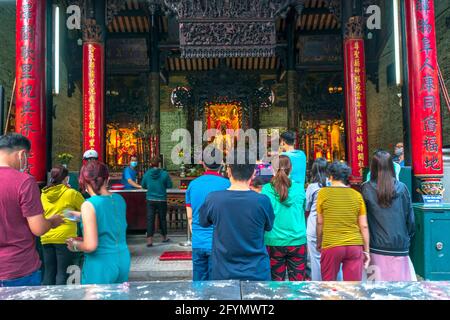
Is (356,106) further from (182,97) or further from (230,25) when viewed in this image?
(182,97)

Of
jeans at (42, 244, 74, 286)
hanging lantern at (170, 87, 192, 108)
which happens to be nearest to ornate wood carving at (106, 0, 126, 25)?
jeans at (42, 244, 74, 286)

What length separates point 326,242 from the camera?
287 centimetres

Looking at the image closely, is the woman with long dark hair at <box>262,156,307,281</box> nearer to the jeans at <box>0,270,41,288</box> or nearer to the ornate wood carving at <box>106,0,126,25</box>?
the jeans at <box>0,270,41,288</box>

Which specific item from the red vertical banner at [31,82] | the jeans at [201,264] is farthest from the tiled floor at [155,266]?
the red vertical banner at [31,82]

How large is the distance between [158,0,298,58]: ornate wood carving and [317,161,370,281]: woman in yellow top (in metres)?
4.39

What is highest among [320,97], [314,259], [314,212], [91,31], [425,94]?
[91,31]

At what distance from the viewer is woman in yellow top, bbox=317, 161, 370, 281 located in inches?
110

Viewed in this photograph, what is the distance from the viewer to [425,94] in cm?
466

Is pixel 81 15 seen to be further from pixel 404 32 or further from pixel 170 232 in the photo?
pixel 404 32

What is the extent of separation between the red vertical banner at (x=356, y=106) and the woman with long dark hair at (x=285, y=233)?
17.6 ft

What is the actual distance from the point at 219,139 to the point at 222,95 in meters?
1.84

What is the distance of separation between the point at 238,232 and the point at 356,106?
676 centimetres

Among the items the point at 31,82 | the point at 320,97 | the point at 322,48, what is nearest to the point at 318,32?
the point at 322,48
